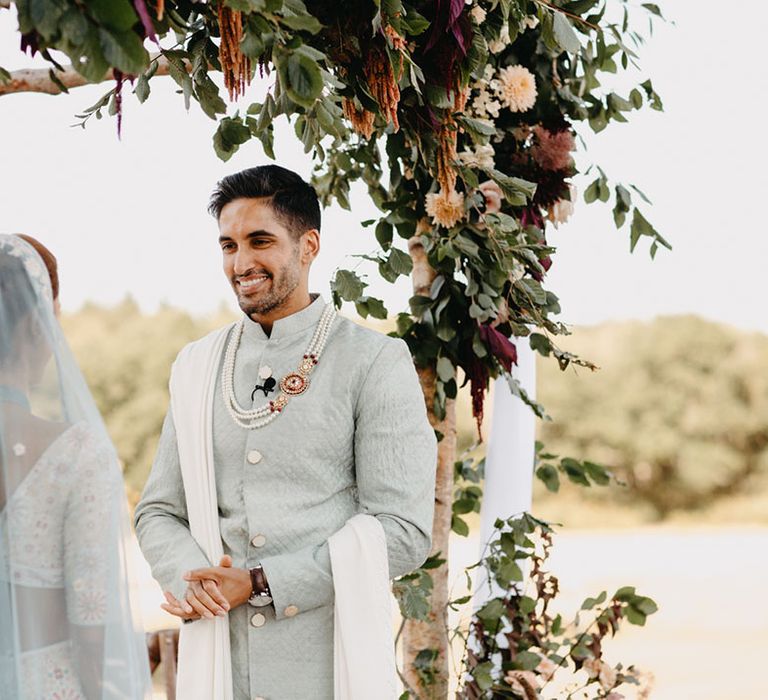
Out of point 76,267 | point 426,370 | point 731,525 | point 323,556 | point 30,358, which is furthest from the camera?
point 731,525

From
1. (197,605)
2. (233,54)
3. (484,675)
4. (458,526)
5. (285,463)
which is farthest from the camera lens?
(458,526)

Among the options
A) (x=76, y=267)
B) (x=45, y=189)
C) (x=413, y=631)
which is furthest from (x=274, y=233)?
(x=45, y=189)

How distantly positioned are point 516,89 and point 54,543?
1639 mm

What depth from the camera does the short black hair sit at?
7.00 ft

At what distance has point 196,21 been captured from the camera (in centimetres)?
212

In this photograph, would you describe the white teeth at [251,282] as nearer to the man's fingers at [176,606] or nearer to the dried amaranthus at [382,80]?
the dried amaranthus at [382,80]

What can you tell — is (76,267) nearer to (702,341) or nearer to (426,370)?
(702,341)

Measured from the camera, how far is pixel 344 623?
6.57ft

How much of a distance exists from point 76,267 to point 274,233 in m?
7.86

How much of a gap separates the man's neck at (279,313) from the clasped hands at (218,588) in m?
0.47

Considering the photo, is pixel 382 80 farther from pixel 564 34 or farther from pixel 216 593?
pixel 216 593

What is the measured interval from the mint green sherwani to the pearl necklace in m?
0.01

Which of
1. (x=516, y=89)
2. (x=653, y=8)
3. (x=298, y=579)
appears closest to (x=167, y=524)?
(x=298, y=579)

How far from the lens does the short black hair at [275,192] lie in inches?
84.0
